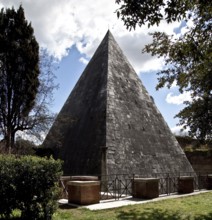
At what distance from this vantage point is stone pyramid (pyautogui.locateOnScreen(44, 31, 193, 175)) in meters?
12.9

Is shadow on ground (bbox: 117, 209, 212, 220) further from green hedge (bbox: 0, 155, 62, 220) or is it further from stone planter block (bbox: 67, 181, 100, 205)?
green hedge (bbox: 0, 155, 62, 220)

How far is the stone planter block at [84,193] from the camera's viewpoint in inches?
361

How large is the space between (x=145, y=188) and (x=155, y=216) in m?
2.80

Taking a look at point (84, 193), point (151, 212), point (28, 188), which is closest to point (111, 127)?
point (84, 193)

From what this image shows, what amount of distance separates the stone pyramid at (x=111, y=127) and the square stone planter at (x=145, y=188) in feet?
5.12

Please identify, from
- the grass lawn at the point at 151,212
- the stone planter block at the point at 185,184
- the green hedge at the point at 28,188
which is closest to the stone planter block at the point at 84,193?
the grass lawn at the point at 151,212

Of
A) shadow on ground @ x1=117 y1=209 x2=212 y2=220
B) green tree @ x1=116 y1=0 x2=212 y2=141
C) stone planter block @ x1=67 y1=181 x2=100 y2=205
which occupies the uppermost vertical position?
green tree @ x1=116 y1=0 x2=212 y2=141

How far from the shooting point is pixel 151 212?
8094 millimetres

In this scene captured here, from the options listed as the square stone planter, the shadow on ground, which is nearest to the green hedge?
the shadow on ground

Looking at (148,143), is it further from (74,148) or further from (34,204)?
(34,204)

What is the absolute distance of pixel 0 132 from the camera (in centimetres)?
1538

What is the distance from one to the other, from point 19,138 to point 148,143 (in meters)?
6.47

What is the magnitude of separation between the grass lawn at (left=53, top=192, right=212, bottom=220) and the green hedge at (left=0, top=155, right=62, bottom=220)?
0.57 m

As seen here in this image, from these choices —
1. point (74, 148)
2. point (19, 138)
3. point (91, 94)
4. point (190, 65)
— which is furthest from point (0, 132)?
point (190, 65)
